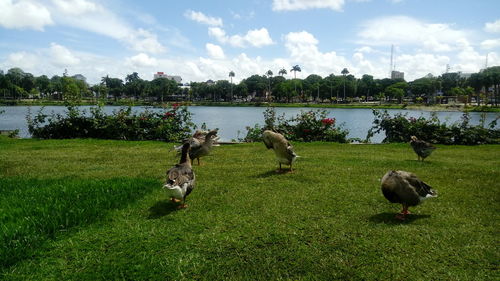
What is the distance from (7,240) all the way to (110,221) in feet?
4.50

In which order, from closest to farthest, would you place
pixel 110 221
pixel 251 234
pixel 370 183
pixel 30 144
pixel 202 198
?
pixel 251 234 → pixel 110 221 → pixel 202 198 → pixel 370 183 → pixel 30 144

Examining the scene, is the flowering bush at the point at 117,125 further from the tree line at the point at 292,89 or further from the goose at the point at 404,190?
the tree line at the point at 292,89

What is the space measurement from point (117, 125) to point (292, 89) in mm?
124612

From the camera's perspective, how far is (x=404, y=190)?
18.0 ft

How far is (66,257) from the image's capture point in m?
4.40

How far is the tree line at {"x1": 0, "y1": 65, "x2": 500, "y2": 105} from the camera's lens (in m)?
125

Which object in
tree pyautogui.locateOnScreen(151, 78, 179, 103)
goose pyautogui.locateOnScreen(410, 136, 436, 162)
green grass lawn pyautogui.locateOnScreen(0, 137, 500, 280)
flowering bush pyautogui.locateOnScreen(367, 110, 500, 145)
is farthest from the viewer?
tree pyautogui.locateOnScreen(151, 78, 179, 103)

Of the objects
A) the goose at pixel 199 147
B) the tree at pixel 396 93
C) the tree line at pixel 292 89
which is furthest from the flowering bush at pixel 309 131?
the tree at pixel 396 93

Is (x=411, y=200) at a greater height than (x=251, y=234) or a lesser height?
greater

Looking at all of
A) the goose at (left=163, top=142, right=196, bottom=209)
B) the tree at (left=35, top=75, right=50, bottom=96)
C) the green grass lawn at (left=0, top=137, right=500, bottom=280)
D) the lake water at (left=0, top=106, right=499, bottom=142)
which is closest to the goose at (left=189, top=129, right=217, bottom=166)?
the green grass lawn at (left=0, top=137, right=500, bottom=280)

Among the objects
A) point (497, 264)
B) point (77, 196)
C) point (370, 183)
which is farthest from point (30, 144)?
point (497, 264)

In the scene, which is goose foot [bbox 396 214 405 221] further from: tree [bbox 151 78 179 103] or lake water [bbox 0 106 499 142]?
tree [bbox 151 78 179 103]

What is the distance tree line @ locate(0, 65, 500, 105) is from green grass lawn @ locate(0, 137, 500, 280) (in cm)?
11136

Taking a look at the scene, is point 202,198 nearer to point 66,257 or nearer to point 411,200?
point 66,257
